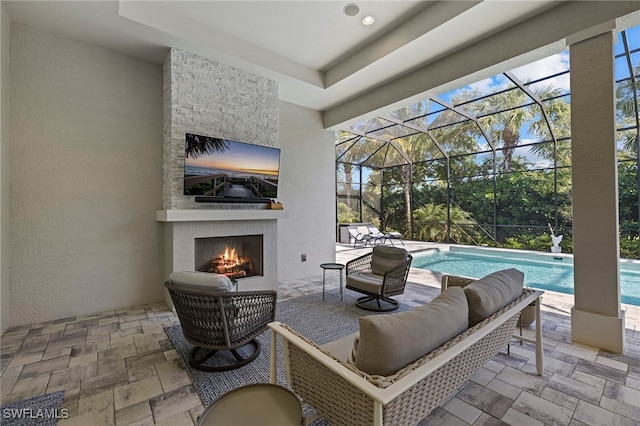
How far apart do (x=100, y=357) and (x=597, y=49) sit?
5781 mm

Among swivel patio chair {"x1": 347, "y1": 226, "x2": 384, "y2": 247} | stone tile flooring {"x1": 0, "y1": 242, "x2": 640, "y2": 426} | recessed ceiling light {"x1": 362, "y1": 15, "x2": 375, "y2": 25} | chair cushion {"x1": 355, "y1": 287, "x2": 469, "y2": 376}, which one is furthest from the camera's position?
swivel patio chair {"x1": 347, "y1": 226, "x2": 384, "y2": 247}

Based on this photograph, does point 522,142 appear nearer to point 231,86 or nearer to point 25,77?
point 231,86

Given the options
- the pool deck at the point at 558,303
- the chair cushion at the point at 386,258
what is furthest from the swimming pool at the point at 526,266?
the chair cushion at the point at 386,258

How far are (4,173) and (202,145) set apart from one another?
2.08 m

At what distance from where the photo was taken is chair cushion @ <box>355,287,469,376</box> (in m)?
1.24

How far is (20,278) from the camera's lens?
3.25 metres

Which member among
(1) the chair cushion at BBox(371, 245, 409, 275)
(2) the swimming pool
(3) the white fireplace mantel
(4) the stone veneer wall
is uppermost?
(4) the stone veneer wall

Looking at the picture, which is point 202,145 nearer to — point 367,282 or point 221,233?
point 221,233

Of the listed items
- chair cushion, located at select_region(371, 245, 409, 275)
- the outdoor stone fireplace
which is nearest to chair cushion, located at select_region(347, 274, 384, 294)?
chair cushion, located at select_region(371, 245, 409, 275)

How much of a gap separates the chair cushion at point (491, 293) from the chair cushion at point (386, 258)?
6.02 ft

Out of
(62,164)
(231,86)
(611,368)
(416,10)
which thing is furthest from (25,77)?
(611,368)

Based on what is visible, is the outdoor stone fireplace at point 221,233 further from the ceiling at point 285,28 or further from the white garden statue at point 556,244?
the white garden statue at point 556,244

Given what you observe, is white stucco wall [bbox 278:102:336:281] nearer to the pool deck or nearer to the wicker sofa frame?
the pool deck

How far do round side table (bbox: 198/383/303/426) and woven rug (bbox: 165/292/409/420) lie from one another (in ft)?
2.71
